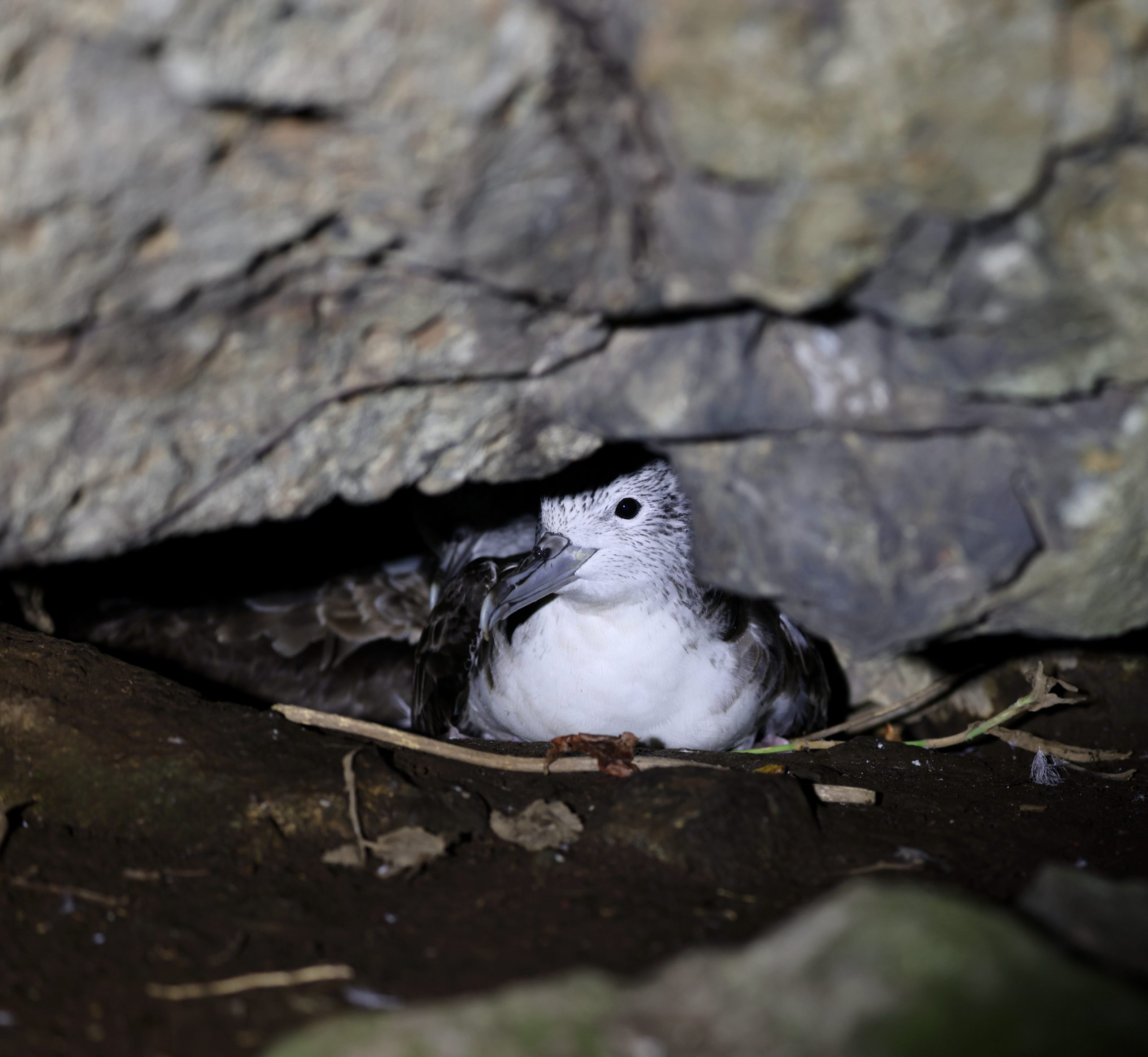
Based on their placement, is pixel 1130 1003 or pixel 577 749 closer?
pixel 1130 1003

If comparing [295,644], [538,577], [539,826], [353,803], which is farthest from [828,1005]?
[295,644]

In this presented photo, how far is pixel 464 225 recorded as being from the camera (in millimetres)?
1823

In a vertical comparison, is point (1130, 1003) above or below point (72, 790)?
above

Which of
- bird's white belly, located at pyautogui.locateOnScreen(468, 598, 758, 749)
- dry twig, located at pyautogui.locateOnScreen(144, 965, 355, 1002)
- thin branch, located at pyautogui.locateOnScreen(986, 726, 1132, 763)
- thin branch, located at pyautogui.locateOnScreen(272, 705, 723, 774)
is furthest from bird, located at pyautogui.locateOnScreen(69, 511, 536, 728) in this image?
dry twig, located at pyautogui.locateOnScreen(144, 965, 355, 1002)

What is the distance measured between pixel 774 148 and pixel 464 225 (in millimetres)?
565

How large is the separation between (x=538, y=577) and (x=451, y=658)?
2.50 ft

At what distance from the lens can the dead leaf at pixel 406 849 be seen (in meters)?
2.09

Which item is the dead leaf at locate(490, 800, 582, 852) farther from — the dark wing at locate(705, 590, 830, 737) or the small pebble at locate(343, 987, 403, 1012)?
the dark wing at locate(705, 590, 830, 737)

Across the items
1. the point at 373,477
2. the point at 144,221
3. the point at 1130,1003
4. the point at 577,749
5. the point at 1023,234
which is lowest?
the point at 577,749

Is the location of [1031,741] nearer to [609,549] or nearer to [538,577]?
[609,549]

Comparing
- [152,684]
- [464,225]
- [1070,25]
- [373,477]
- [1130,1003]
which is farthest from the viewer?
→ [152,684]

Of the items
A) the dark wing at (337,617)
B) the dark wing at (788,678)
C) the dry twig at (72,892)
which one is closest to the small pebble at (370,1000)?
the dry twig at (72,892)

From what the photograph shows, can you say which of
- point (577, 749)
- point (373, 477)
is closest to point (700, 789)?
point (577, 749)

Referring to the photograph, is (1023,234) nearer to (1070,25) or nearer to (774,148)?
(1070,25)
